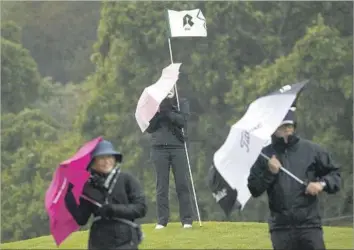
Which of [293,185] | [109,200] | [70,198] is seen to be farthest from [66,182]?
[293,185]

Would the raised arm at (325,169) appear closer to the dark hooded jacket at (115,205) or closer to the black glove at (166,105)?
the dark hooded jacket at (115,205)

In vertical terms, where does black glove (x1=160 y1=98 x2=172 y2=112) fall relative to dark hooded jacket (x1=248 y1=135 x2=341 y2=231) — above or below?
above

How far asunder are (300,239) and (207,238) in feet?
13.7

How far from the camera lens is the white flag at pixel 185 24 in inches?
640

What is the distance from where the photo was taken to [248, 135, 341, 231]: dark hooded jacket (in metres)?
9.51

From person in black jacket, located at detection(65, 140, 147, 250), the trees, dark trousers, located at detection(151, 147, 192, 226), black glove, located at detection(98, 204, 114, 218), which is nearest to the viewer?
black glove, located at detection(98, 204, 114, 218)

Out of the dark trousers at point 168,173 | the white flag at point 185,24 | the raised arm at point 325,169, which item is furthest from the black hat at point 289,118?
the white flag at point 185,24

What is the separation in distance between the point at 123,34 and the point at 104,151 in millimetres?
32068

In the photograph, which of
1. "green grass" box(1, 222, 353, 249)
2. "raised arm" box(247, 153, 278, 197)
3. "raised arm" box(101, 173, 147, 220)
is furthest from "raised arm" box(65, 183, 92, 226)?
"green grass" box(1, 222, 353, 249)

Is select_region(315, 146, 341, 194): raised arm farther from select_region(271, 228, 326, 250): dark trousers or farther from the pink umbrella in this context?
the pink umbrella

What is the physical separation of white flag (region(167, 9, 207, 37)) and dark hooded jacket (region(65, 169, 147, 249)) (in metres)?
6.89

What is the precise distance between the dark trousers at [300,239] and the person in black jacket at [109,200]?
1248 mm

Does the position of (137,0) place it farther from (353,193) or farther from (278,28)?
(353,193)

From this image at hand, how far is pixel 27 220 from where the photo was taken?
39344 millimetres
